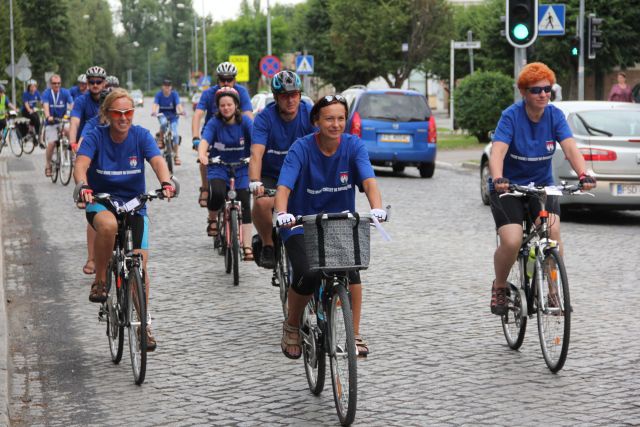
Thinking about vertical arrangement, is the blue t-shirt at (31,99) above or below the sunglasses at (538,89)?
below

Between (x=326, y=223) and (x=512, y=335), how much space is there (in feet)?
7.76

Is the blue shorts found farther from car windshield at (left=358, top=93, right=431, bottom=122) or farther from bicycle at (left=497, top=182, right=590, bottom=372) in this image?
car windshield at (left=358, top=93, right=431, bottom=122)

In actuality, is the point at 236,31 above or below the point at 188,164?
above

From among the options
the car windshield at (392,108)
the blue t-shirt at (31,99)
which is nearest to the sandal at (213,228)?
the car windshield at (392,108)

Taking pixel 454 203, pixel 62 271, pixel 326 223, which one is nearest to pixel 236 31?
pixel 454 203

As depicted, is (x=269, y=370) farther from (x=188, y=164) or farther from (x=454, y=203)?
(x=188, y=164)

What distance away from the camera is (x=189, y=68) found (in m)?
180

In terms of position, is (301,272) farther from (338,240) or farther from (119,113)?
(119,113)

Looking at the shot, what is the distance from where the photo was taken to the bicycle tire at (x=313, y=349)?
643cm

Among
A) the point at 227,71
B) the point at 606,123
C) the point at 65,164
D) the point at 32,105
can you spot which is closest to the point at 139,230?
the point at 227,71

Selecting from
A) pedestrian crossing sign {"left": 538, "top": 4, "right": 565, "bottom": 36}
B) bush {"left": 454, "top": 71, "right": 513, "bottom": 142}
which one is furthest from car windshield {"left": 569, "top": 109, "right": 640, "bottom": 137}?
bush {"left": 454, "top": 71, "right": 513, "bottom": 142}

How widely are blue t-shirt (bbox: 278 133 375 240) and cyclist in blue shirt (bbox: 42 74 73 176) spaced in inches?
611

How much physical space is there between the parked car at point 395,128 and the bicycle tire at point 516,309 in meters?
15.4

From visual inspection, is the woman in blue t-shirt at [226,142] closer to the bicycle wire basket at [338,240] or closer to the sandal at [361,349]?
the sandal at [361,349]
